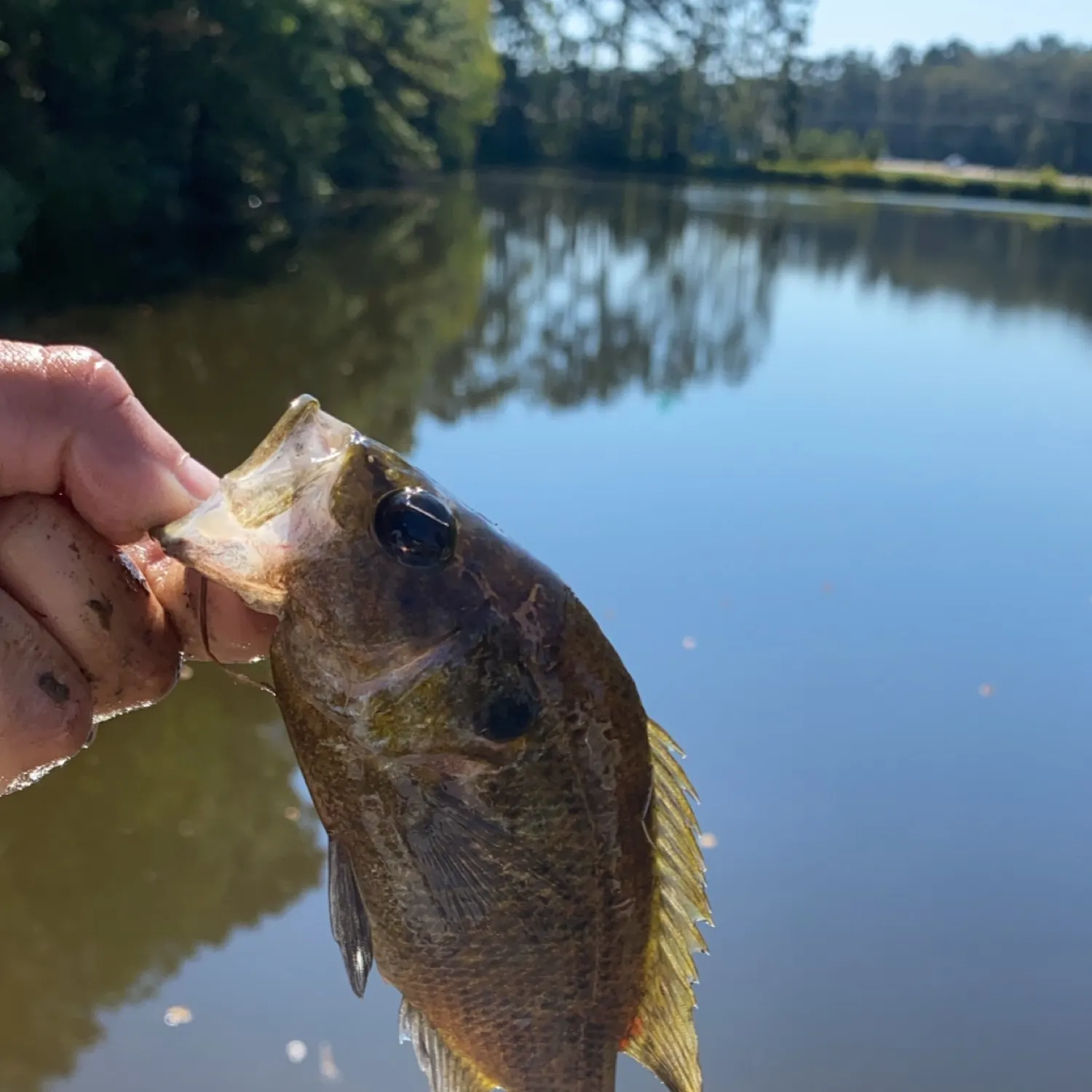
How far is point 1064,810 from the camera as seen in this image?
5.47m

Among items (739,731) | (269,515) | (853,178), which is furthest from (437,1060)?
(853,178)

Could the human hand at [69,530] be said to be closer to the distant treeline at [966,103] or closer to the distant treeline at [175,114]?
the distant treeline at [175,114]

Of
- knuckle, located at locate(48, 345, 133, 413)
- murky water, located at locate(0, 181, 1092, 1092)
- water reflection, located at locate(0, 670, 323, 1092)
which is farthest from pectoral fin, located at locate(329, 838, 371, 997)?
water reflection, located at locate(0, 670, 323, 1092)

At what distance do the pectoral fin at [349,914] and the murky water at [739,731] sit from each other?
236 centimetres

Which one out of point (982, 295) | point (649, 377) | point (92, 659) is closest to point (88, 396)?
point (92, 659)

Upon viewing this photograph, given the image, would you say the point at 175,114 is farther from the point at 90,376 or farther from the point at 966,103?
the point at 966,103

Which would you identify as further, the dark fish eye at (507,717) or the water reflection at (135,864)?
the water reflection at (135,864)

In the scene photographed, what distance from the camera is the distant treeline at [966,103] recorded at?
288 ft

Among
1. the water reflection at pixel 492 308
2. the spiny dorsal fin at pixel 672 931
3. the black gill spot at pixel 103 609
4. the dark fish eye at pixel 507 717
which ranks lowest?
the water reflection at pixel 492 308

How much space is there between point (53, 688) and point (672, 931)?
1.06 meters

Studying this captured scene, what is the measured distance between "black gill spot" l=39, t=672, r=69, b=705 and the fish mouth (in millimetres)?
326

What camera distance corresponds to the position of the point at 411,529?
158 centimetres

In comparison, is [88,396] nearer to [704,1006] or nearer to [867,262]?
[704,1006]

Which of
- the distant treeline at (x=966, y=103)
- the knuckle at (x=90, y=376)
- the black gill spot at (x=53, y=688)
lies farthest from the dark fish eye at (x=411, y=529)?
the distant treeline at (x=966, y=103)
